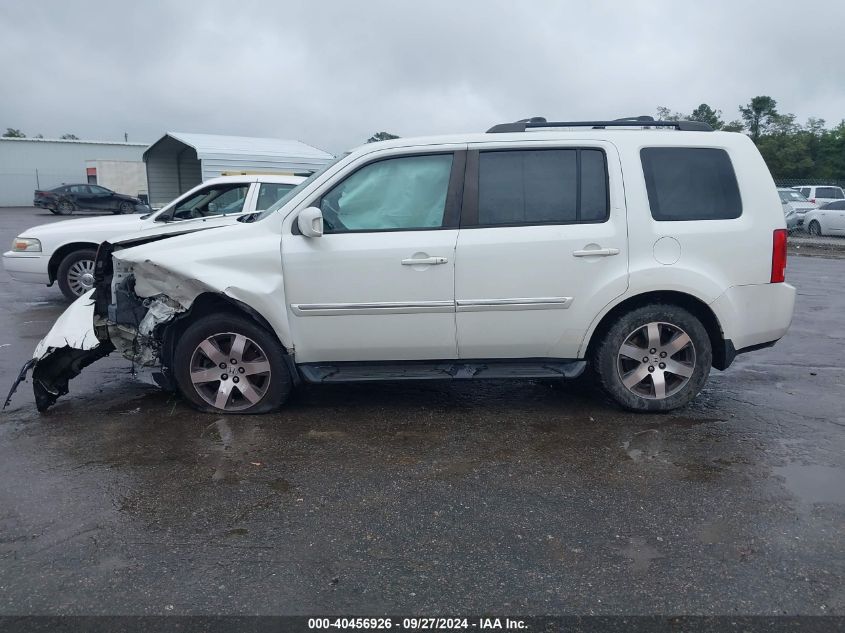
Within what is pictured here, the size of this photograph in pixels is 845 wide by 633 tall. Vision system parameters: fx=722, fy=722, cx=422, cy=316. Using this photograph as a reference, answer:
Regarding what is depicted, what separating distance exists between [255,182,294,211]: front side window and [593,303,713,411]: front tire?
5.46 metres

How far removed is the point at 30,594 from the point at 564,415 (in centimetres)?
349

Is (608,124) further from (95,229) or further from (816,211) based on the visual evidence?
(816,211)

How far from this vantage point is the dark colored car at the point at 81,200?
1336 inches

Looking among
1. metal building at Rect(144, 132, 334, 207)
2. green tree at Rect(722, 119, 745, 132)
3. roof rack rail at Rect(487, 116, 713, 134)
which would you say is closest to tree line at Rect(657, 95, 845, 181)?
green tree at Rect(722, 119, 745, 132)

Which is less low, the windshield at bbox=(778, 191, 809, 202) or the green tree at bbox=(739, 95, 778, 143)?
the green tree at bbox=(739, 95, 778, 143)

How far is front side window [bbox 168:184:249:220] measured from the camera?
9141 millimetres

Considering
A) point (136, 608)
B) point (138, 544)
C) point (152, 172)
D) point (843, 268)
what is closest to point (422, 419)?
point (138, 544)

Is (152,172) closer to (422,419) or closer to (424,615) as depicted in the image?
(422,419)

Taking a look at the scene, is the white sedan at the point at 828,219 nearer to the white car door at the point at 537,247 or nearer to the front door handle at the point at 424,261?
the white car door at the point at 537,247

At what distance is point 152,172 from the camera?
2011 centimetres

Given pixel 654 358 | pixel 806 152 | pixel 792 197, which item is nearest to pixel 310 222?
pixel 654 358

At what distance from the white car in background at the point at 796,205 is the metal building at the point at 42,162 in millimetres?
34404

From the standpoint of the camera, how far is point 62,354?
518 cm

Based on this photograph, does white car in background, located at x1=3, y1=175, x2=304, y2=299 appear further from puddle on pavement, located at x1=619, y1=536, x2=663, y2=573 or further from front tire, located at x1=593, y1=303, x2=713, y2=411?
puddle on pavement, located at x1=619, y1=536, x2=663, y2=573
